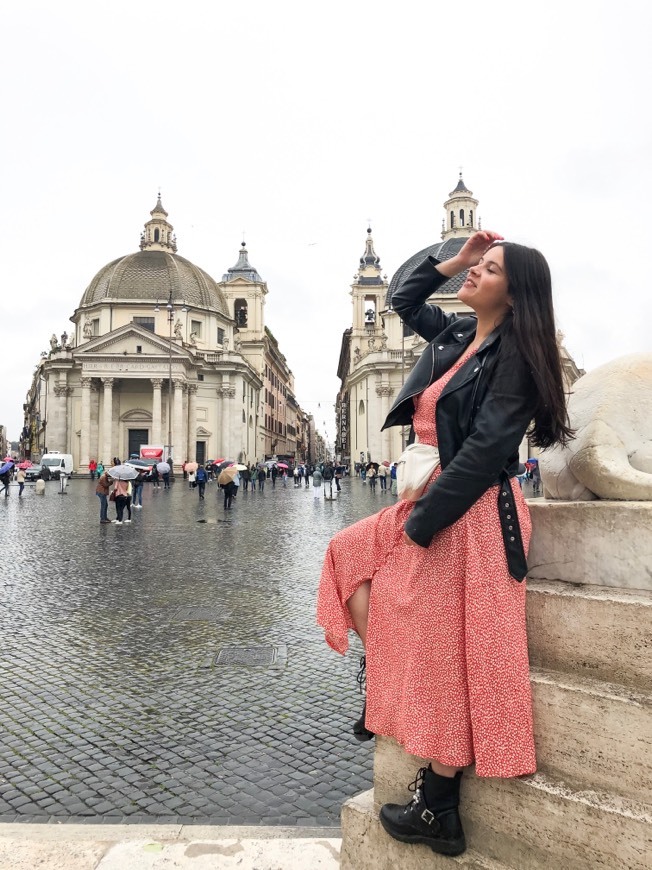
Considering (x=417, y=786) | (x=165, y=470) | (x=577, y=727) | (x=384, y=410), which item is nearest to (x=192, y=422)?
(x=384, y=410)

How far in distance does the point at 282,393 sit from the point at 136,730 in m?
97.0

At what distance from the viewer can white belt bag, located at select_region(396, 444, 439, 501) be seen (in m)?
1.94

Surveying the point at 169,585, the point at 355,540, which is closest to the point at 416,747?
the point at 355,540

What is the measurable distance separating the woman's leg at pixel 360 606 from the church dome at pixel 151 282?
57.7 meters

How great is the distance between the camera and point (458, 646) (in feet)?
5.90

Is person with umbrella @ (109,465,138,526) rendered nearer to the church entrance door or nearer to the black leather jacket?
the black leather jacket

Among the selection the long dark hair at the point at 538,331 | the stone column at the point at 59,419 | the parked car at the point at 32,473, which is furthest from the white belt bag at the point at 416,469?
the stone column at the point at 59,419

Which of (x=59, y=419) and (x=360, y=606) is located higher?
(x=59, y=419)

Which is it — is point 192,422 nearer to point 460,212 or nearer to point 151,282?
point 151,282

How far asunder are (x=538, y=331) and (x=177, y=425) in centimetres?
5111

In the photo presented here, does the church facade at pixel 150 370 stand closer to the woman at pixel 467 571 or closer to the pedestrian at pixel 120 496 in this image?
the pedestrian at pixel 120 496

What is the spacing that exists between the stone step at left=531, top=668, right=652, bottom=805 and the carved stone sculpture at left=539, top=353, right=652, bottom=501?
0.58 meters

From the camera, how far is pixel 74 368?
53.2 metres

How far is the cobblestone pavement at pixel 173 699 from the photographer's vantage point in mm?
2785
